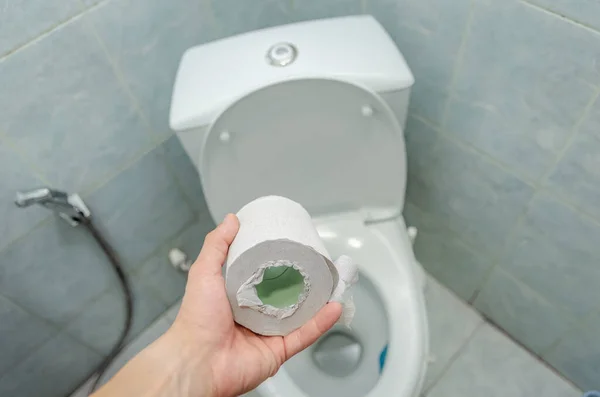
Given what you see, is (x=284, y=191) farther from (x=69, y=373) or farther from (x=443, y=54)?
(x=69, y=373)

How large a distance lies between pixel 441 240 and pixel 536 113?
45 centimetres

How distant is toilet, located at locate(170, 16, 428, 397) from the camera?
2.07ft

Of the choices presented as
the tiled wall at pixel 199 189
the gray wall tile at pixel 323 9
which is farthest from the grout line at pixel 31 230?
the gray wall tile at pixel 323 9

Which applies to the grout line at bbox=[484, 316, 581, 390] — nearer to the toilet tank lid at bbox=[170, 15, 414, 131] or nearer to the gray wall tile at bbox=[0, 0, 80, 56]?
the toilet tank lid at bbox=[170, 15, 414, 131]

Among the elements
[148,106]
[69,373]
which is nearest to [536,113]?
[148,106]

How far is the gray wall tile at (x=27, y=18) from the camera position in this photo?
584mm

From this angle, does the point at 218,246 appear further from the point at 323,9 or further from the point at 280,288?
the point at 323,9

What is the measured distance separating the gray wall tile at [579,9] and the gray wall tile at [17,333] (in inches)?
38.6

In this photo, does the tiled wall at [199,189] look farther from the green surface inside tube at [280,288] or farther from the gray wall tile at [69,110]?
the green surface inside tube at [280,288]

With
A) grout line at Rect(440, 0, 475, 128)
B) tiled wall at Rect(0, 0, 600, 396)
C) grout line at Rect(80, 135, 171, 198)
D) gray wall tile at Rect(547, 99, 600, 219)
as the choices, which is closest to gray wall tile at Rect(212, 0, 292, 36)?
tiled wall at Rect(0, 0, 600, 396)

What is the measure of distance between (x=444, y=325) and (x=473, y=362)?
0.35 ft

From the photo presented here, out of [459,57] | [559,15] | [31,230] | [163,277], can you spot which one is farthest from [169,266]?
[559,15]

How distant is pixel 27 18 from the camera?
60 cm

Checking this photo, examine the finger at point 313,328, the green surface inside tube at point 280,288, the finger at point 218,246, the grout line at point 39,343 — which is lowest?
the grout line at point 39,343
